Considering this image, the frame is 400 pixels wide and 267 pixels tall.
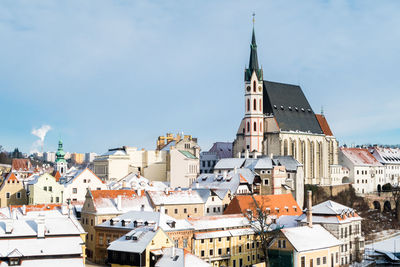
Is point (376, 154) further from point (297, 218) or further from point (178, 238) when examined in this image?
point (178, 238)

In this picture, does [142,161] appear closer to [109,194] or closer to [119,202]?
[109,194]

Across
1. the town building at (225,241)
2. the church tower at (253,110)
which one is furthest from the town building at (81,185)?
the church tower at (253,110)

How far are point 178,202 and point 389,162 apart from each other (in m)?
76.5

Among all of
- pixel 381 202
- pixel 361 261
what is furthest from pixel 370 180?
pixel 361 261

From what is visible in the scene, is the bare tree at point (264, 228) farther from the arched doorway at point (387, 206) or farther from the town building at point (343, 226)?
the arched doorway at point (387, 206)

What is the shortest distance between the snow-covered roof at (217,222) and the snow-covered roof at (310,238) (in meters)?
6.10

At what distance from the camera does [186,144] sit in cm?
10712

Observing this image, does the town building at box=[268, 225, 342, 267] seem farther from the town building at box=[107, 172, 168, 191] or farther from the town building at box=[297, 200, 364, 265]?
the town building at box=[107, 172, 168, 191]

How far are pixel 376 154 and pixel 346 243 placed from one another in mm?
73567

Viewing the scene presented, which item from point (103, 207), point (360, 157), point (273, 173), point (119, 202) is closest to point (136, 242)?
point (103, 207)

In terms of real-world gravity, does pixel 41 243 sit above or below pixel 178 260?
above

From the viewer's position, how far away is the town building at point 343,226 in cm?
6288

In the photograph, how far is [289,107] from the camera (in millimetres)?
116312

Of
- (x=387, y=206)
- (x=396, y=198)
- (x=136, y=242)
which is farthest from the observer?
(x=396, y=198)
